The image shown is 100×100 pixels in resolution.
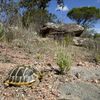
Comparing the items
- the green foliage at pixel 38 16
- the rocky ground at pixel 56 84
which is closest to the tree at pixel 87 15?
the green foliage at pixel 38 16

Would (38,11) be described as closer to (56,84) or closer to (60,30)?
(60,30)

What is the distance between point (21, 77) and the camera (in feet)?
19.3

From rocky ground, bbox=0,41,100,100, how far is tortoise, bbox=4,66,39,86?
0.33 feet

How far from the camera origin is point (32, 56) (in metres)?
8.94

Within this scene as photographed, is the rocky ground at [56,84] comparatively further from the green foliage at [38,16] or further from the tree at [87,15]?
the tree at [87,15]

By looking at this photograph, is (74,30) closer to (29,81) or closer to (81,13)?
(29,81)

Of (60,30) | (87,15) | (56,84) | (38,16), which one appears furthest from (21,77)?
(87,15)

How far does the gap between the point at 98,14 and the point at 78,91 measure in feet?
79.6

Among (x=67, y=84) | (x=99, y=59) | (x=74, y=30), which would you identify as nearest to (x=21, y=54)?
(x=99, y=59)

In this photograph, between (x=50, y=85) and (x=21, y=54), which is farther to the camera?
(x=21, y=54)

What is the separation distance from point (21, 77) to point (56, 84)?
757 millimetres

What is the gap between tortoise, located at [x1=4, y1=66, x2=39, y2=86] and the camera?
582cm

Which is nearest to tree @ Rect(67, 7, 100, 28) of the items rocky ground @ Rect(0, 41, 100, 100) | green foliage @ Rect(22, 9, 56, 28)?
green foliage @ Rect(22, 9, 56, 28)

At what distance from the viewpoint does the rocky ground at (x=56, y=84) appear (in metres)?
5.53
